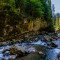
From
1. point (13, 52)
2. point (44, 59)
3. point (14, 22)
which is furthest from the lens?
point (14, 22)

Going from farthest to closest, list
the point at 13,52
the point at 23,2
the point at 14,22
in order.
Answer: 1. the point at 23,2
2. the point at 14,22
3. the point at 13,52

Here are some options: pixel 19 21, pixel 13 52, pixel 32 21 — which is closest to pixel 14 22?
pixel 19 21

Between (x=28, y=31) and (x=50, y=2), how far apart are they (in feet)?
77.6

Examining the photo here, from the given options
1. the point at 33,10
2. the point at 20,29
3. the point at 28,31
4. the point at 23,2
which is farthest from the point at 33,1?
the point at 20,29

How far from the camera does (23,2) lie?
4581 centimetres

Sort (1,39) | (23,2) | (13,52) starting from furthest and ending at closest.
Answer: (23,2), (1,39), (13,52)

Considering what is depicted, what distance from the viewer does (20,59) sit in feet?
64.5

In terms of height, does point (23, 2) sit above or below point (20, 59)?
above

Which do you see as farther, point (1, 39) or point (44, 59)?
point (1, 39)

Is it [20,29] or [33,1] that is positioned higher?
[33,1]

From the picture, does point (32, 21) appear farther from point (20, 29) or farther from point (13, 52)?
point (13, 52)

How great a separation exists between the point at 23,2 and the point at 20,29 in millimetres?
7471

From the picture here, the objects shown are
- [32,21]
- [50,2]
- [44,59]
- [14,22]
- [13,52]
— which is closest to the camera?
[44,59]

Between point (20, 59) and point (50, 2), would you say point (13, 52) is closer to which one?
point (20, 59)
